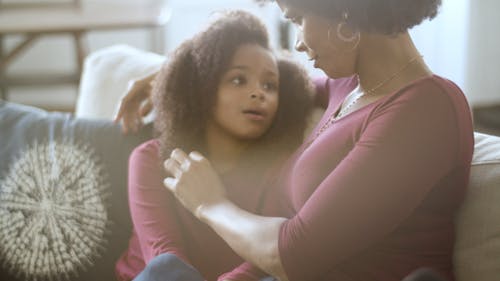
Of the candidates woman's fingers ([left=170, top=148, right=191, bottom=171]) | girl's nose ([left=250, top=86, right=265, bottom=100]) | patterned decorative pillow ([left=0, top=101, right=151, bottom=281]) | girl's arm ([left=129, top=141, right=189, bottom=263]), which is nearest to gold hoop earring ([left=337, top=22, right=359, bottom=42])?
girl's nose ([left=250, top=86, right=265, bottom=100])

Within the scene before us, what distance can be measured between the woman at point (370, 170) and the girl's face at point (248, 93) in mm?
161

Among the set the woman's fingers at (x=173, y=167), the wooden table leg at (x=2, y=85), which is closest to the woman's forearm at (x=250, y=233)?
the woman's fingers at (x=173, y=167)

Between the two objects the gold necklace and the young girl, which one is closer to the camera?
the young girl

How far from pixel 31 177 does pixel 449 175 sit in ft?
2.98

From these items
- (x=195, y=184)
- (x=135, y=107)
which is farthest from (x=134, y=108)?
(x=195, y=184)

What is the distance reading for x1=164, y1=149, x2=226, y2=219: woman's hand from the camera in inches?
41.3

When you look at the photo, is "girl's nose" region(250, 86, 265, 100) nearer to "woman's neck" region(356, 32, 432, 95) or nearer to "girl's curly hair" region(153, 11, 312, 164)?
"girl's curly hair" region(153, 11, 312, 164)

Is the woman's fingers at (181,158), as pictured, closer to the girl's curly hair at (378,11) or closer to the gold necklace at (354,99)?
the gold necklace at (354,99)

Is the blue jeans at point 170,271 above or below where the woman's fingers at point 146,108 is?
below

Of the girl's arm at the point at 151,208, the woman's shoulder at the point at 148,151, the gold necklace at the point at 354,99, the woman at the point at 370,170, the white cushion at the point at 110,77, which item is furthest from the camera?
the white cushion at the point at 110,77

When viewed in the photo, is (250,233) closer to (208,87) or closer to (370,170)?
(370,170)

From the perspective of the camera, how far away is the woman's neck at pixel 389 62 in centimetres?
93

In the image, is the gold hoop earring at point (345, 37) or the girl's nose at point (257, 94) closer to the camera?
the gold hoop earring at point (345, 37)

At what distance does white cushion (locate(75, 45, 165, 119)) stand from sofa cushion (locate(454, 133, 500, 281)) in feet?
2.82
